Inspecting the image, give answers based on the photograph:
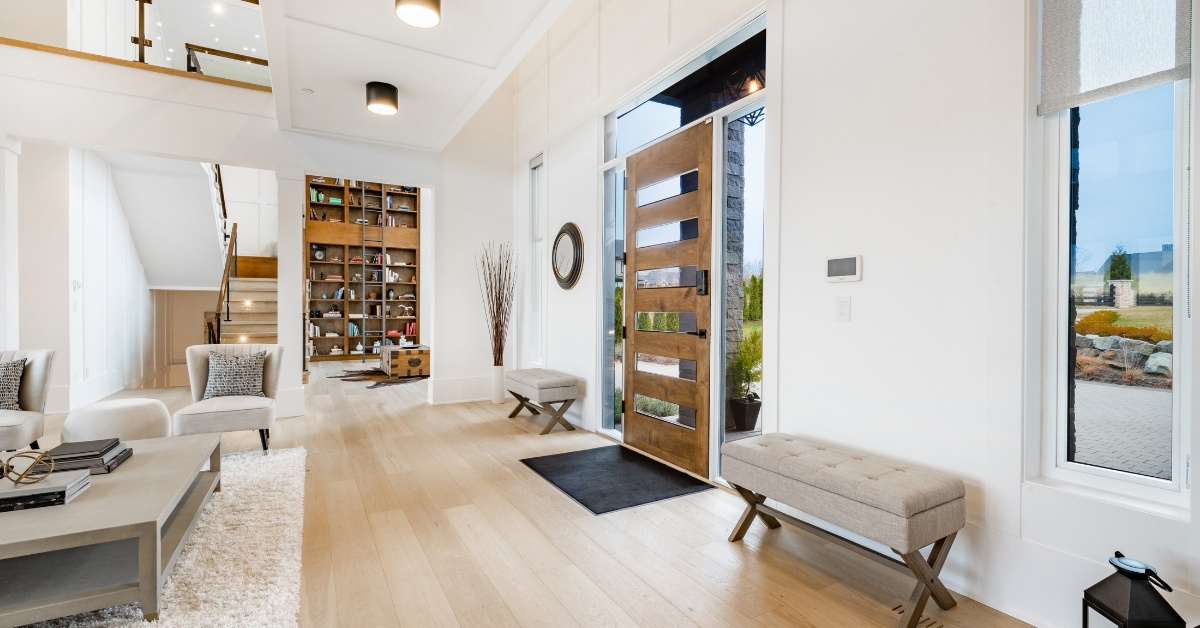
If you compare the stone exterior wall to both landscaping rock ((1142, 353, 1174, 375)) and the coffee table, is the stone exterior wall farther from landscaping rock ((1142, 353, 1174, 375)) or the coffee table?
the coffee table

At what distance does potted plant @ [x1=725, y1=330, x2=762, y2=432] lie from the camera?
11.7ft

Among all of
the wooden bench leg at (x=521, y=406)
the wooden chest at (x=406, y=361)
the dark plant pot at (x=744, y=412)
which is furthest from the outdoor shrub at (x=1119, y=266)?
the wooden chest at (x=406, y=361)

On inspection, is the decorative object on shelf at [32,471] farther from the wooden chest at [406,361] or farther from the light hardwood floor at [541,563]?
the wooden chest at [406,361]

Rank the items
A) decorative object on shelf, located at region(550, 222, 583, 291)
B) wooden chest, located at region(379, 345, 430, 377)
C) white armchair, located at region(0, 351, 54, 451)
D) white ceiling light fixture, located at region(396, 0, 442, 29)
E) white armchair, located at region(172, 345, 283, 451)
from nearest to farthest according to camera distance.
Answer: white ceiling light fixture, located at region(396, 0, 442, 29) → white armchair, located at region(0, 351, 54, 451) → white armchair, located at region(172, 345, 283, 451) → decorative object on shelf, located at region(550, 222, 583, 291) → wooden chest, located at region(379, 345, 430, 377)

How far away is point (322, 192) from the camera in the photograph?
10320mm

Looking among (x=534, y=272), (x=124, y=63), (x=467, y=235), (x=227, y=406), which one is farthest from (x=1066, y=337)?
(x=124, y=63)

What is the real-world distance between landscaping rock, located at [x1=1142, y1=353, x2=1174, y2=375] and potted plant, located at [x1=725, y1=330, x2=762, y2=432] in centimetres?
190

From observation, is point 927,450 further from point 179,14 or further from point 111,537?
point 179,14

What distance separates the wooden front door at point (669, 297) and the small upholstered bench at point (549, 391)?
2.21ft

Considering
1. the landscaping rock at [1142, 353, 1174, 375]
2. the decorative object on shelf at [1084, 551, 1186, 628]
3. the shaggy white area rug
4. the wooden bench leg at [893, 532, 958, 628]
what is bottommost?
the shaggy white area rug

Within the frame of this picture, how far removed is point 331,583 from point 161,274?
7.60 metres

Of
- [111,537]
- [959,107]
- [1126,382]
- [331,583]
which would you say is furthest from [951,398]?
[111,537]

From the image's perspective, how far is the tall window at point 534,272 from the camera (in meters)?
5.97

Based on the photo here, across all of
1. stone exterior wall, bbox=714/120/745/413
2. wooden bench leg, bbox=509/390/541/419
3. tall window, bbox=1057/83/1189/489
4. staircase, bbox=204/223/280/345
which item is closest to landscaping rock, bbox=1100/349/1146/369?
tall window, bbox=1057/83/1189/489
